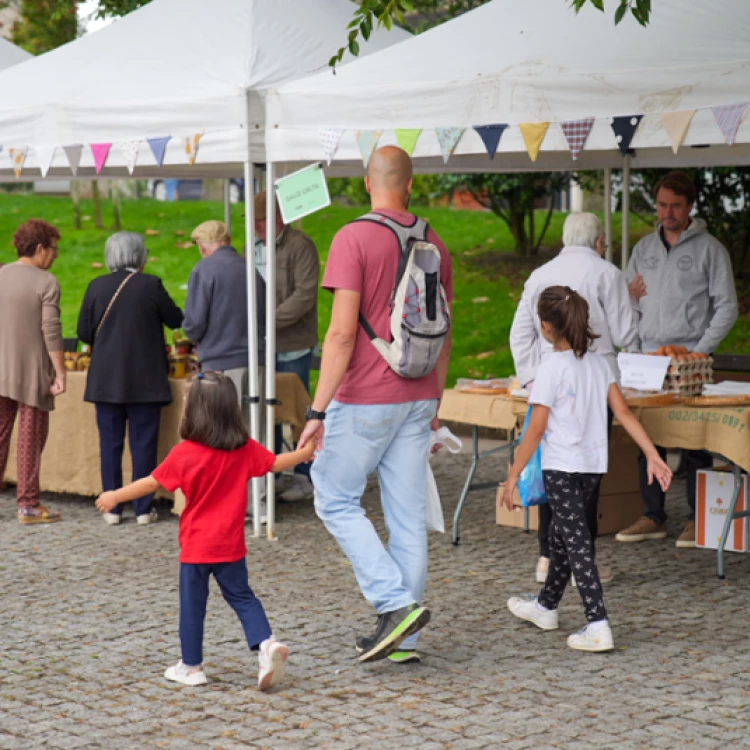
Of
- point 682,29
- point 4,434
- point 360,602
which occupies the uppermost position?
point 682,29

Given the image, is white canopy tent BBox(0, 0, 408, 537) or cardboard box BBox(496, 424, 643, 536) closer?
white canopy tent BBox(0, 0, 408, 537)

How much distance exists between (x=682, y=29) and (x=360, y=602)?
2939 millimetres

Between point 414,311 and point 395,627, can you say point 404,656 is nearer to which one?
point 395,627

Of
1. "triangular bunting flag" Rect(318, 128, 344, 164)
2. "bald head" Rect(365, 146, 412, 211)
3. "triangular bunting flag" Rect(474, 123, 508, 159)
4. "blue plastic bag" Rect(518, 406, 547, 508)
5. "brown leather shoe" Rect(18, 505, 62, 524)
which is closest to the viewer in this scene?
"bald head" Rect(365, 146, 412, 211)

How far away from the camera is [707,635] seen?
511 centimetres

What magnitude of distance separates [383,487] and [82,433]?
12.3 ft

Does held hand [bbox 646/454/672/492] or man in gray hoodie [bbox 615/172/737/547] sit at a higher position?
man in gray hoodie [bbox 615/172/737/547]

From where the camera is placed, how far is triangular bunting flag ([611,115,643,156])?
5.34m

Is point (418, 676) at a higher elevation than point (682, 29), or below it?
below

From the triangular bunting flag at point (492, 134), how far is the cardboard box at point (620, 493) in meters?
1.97

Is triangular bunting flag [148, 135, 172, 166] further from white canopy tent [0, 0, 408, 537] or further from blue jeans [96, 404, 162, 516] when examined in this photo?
blue jeans [96, 404, 162, 516]

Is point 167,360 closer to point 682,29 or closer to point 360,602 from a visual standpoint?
point 360,602

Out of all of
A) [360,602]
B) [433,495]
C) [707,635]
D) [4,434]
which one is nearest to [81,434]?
[4,434]

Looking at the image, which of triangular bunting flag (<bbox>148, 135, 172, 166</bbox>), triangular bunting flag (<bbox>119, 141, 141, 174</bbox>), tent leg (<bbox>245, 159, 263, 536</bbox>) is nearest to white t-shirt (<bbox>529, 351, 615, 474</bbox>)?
tent leg (<bbox>245, 159, 263, 536</bbox>)
